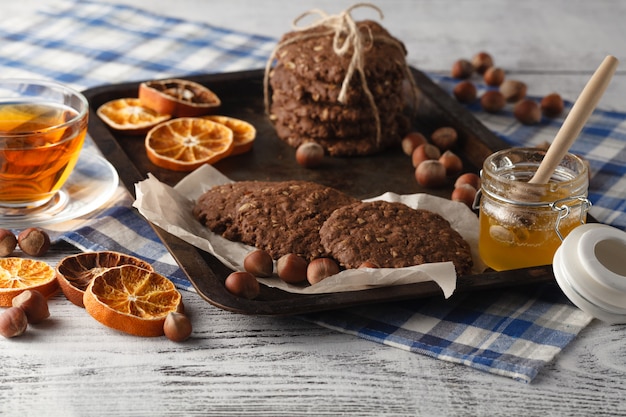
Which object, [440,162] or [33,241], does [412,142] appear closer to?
[440,162]

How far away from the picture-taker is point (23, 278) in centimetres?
265

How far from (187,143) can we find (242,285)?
3.83 feet

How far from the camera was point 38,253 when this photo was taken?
2852mm

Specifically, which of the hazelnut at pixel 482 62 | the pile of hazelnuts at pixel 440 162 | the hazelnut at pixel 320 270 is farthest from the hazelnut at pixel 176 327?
the hazelnut at pixel 482 62

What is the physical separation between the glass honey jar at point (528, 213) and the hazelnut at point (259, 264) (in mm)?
660

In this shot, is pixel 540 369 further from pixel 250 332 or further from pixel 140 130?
pixel 140 130

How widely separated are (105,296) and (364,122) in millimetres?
1473

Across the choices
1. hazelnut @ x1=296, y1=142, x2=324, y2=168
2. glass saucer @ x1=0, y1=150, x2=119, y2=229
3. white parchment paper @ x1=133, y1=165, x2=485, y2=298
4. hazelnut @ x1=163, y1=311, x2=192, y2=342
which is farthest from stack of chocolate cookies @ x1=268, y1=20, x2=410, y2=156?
hazelnut @ x1=163, y1=311, x2=192, y2=342

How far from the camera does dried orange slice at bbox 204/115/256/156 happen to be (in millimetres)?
3594

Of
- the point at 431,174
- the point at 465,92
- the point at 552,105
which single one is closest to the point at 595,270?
the point at 431,174

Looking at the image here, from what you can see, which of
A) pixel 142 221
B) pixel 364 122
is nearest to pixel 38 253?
pixel 142 221

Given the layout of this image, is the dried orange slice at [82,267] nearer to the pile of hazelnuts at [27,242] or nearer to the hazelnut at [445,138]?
the pile of hazelnuts at [27,242]

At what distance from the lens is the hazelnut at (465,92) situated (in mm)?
4234

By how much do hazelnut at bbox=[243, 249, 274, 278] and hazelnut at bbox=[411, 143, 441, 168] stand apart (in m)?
1.04
